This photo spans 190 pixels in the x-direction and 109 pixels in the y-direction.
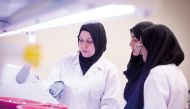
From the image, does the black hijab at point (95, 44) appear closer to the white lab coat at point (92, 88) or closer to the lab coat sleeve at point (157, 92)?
the white lab coat at point (92, 88)

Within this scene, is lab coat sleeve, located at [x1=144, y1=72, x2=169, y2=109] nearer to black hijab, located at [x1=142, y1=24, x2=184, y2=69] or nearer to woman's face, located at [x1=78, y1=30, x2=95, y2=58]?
black hijab, located at [x1=142, y1=24, x2=184, y2=69]

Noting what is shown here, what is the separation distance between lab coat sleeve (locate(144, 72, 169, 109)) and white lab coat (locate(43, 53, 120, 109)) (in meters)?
0.30

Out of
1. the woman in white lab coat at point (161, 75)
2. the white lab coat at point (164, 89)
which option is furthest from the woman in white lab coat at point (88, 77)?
the white lab coat at point (164, 89)

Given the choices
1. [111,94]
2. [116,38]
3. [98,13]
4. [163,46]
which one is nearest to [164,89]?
[163,46]

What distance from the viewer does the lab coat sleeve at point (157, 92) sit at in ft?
4.59

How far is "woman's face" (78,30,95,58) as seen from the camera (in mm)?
1793

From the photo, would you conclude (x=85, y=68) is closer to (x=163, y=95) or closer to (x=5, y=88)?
(x=163, y=95)

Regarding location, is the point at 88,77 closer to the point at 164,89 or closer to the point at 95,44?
the point at 95,44

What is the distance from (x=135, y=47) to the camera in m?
1.94

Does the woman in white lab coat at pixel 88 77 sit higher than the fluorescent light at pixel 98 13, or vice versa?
the fluorescent light at pixel 98 13

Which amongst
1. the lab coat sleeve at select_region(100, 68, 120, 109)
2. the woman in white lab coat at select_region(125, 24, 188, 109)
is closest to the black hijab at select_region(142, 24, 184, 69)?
the woman in white lab coat at select_region(125, 24, 188, 109)

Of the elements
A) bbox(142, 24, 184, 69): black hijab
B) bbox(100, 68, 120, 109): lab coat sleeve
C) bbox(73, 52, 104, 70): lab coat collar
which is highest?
bbox(142, 24, 184, 69): black hijab

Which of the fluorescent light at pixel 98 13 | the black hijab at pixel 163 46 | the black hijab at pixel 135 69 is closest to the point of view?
the fluorescent light at pixel 98 13

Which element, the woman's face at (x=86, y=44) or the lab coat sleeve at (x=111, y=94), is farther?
the woman's face at (x=86, y=44)
